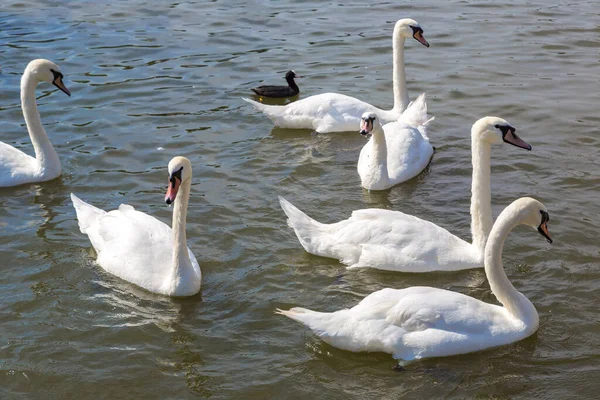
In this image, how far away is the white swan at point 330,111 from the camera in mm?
12352

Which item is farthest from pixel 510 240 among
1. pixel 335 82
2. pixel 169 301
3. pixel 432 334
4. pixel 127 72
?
pixel 127 72

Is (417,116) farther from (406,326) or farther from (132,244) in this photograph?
(406,326)

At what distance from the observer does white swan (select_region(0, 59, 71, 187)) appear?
1076 cm

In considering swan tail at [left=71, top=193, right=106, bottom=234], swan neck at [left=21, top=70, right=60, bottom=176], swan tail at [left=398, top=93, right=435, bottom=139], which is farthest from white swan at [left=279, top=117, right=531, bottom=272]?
swan neck at [left=21, top=70, right=60, bottom=176]

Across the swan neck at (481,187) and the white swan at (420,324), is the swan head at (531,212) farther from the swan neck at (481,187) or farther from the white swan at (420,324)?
the swan neck at (481,187)

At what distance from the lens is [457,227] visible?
960 cm

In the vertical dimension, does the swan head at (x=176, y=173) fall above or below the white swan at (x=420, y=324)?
above

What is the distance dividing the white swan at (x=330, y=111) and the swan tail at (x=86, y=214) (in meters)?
3.78

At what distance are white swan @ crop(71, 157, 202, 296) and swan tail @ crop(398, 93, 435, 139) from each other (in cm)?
434

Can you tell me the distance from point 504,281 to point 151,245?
3.29 metres

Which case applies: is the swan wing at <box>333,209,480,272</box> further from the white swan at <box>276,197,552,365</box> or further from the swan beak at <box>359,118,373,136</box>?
the swan beak at <box>359,118,373,136</box>

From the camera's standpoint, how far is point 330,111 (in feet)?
40.7

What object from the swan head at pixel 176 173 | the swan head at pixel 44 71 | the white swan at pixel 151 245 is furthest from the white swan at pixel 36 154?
the swan head at pixel 176 173

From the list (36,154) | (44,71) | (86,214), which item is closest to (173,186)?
(86,214)
